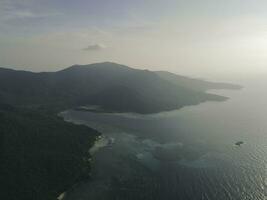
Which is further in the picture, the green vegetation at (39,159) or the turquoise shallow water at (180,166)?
the turquoise shallow water at (180,166)

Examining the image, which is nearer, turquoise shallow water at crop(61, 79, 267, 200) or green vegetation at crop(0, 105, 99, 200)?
green vegetation at crop(0, 105, 99, 200)

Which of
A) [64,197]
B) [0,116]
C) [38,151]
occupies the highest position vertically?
[0,116]

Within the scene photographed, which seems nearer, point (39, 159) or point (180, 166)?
point (39, 159)

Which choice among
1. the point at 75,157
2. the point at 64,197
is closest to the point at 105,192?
the point at 64,197

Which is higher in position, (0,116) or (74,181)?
(0,116)

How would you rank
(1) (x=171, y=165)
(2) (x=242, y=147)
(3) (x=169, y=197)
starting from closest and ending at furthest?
(3) (x=169, y=197) < (1) (x=171, y=165) < (2) (x=242, y=147)

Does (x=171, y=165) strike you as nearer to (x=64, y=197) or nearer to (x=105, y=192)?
(x=105, y=192)

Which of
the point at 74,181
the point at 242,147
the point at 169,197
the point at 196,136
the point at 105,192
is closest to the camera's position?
the point at 169,197

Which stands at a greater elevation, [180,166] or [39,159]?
[39,159]
